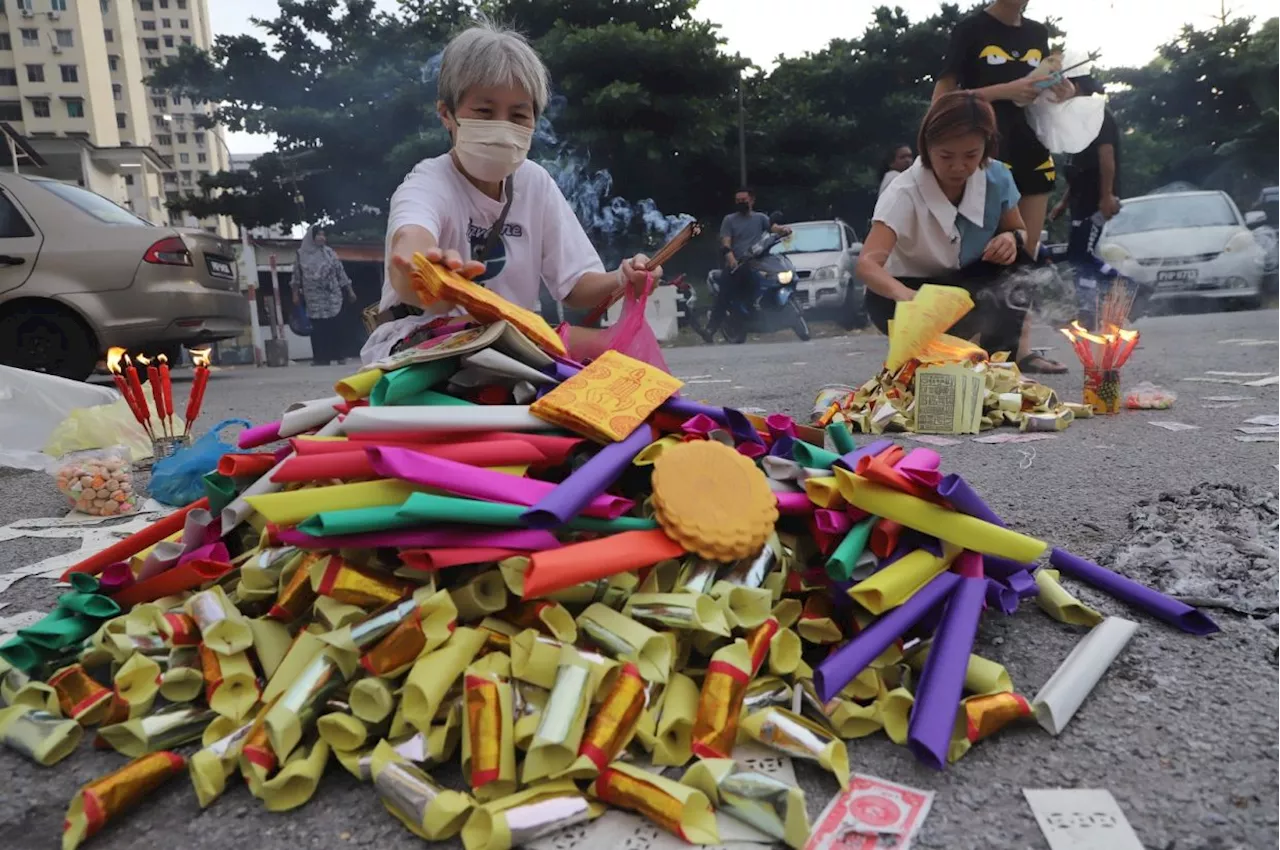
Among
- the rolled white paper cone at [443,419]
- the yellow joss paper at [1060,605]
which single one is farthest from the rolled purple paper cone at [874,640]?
the rolled white paper cone at [443,419]

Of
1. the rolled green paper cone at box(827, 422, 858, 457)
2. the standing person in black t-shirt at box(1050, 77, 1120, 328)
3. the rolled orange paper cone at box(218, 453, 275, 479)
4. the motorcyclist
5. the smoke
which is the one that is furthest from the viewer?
the smoke

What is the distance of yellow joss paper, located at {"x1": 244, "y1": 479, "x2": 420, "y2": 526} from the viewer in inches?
62.6

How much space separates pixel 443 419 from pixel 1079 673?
119cm

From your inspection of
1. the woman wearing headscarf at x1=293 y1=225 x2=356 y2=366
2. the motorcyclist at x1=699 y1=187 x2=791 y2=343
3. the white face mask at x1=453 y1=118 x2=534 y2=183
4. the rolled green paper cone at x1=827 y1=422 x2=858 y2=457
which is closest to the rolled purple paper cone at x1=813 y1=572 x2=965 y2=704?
the rolled green paper cone at x1=827 y1=422 x2=858 y2=457

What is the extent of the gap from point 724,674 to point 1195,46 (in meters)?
31.3

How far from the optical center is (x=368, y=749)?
1.35 meters

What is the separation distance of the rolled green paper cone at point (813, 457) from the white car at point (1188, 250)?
33.0ft

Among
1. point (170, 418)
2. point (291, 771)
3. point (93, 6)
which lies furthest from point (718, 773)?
point (93, 6)

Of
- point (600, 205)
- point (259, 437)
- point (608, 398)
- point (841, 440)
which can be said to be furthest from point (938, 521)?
point (600, 205)

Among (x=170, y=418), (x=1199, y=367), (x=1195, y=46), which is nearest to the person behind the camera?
(x=170, y=418)

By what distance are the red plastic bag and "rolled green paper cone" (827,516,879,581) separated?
89 centimetres

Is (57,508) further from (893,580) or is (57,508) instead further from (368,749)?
(893,580)

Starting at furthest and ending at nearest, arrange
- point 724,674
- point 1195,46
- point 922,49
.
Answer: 1. point 1195,46
2. point 922,49
3. point 724,674

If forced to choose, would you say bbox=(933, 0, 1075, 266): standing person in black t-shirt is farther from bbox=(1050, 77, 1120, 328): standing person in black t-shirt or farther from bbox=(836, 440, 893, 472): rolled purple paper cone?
bbox=(836, 440, 893, 472): rolled purple paper cone
